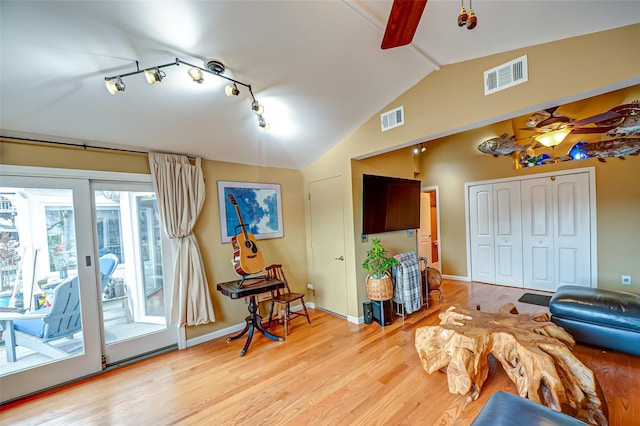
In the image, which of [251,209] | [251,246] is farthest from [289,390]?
[251,209]

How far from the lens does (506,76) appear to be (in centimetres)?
198

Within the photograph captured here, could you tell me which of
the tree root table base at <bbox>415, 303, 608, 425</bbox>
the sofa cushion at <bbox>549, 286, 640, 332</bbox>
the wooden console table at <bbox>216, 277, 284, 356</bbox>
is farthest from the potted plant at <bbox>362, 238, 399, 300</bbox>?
the sofa cushion at <bbox>549, 286, 640, 332</bbox>

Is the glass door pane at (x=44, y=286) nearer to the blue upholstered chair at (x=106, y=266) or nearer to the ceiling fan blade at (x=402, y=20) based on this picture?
the blue upholstered chair at (x=106, y=266)

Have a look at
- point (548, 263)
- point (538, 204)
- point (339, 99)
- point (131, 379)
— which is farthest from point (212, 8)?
point (548, 263)

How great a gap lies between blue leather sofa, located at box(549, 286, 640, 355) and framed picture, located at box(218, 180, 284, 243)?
3.44 m

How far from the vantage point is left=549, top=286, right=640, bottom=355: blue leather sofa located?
7.40ft

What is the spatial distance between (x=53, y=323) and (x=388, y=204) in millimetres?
3842

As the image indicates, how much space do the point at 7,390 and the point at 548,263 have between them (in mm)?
6970

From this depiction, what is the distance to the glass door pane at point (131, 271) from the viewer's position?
101 inches

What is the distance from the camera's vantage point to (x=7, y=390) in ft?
6.76

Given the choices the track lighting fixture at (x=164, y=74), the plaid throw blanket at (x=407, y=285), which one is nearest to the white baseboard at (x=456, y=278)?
the plaid throw blanket at (x=407, y=285)

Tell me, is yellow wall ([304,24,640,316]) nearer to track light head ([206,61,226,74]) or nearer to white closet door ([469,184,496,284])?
track light head ([206,61,226,74])

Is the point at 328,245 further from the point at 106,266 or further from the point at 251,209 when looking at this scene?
the point at 106,266

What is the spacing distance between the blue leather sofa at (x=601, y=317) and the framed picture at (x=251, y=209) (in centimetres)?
344
